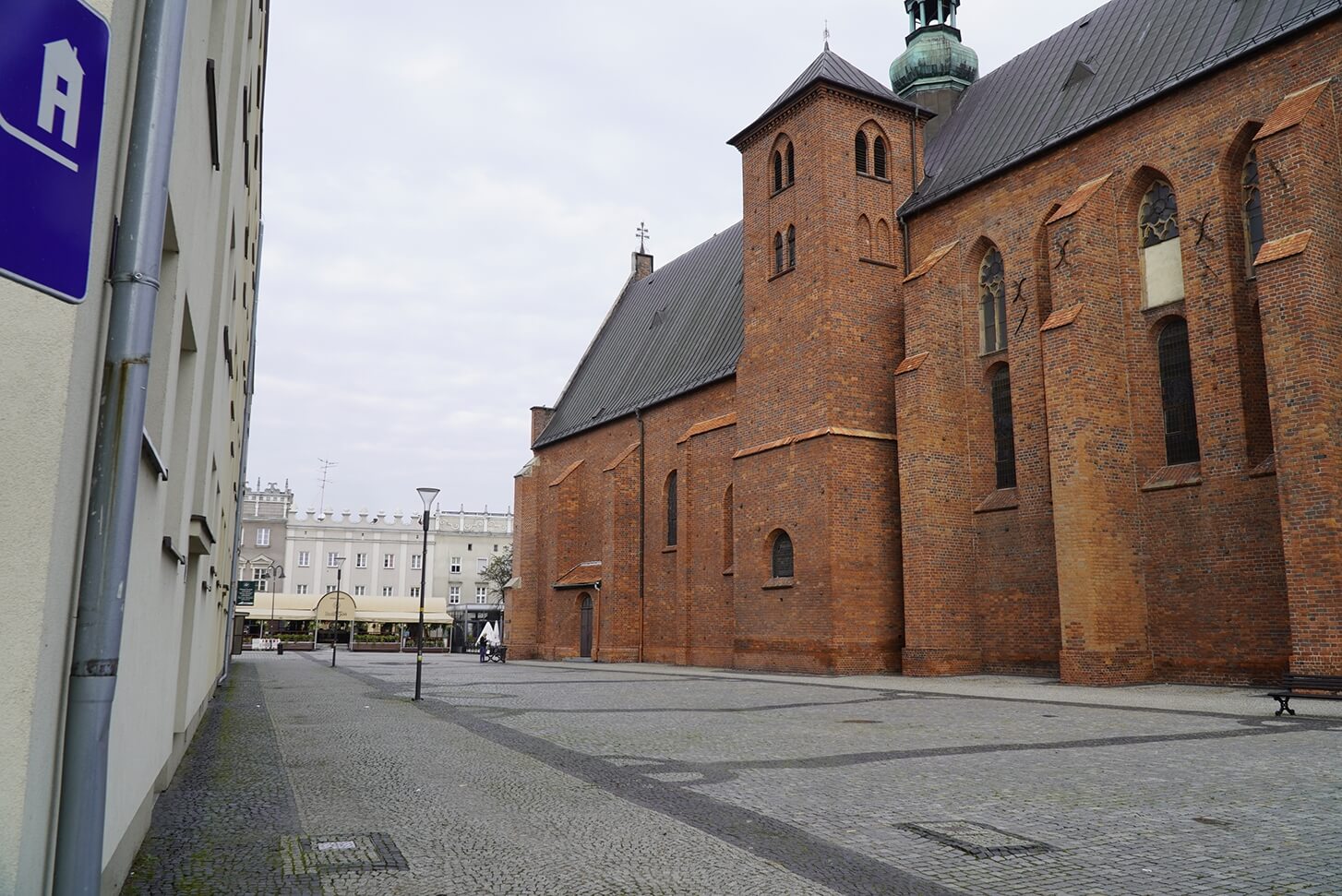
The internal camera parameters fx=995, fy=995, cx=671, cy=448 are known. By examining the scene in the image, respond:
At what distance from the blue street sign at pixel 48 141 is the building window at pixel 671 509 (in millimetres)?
30676

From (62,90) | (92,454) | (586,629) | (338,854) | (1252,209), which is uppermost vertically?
(1252,209)

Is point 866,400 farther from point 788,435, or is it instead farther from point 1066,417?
point 1066,417

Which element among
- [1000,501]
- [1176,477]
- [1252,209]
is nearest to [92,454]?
[1176,477]

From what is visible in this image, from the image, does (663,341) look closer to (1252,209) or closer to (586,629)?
(586,629)

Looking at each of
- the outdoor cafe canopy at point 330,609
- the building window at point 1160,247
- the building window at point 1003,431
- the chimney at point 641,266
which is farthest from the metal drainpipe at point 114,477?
the outdoor cafe canopy at point 330,609

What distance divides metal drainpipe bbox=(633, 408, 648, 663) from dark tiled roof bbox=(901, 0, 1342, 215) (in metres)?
13.2

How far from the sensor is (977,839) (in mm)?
6031

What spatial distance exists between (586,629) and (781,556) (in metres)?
13.2

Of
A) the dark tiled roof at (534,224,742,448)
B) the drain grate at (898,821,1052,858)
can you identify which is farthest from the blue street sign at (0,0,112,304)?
the dark tiled roof at (534,224,742,448)

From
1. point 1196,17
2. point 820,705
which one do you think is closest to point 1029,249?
point 1196,17

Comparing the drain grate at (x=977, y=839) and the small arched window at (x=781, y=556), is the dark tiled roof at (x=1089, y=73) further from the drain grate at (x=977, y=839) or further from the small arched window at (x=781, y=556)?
the drain grate at (x=977, y=839)

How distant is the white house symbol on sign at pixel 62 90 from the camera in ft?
5.91

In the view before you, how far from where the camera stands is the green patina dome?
30.8 metres

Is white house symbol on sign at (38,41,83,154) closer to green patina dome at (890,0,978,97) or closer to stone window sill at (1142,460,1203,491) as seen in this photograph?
stone window sill at (1142,460,1203,491)
